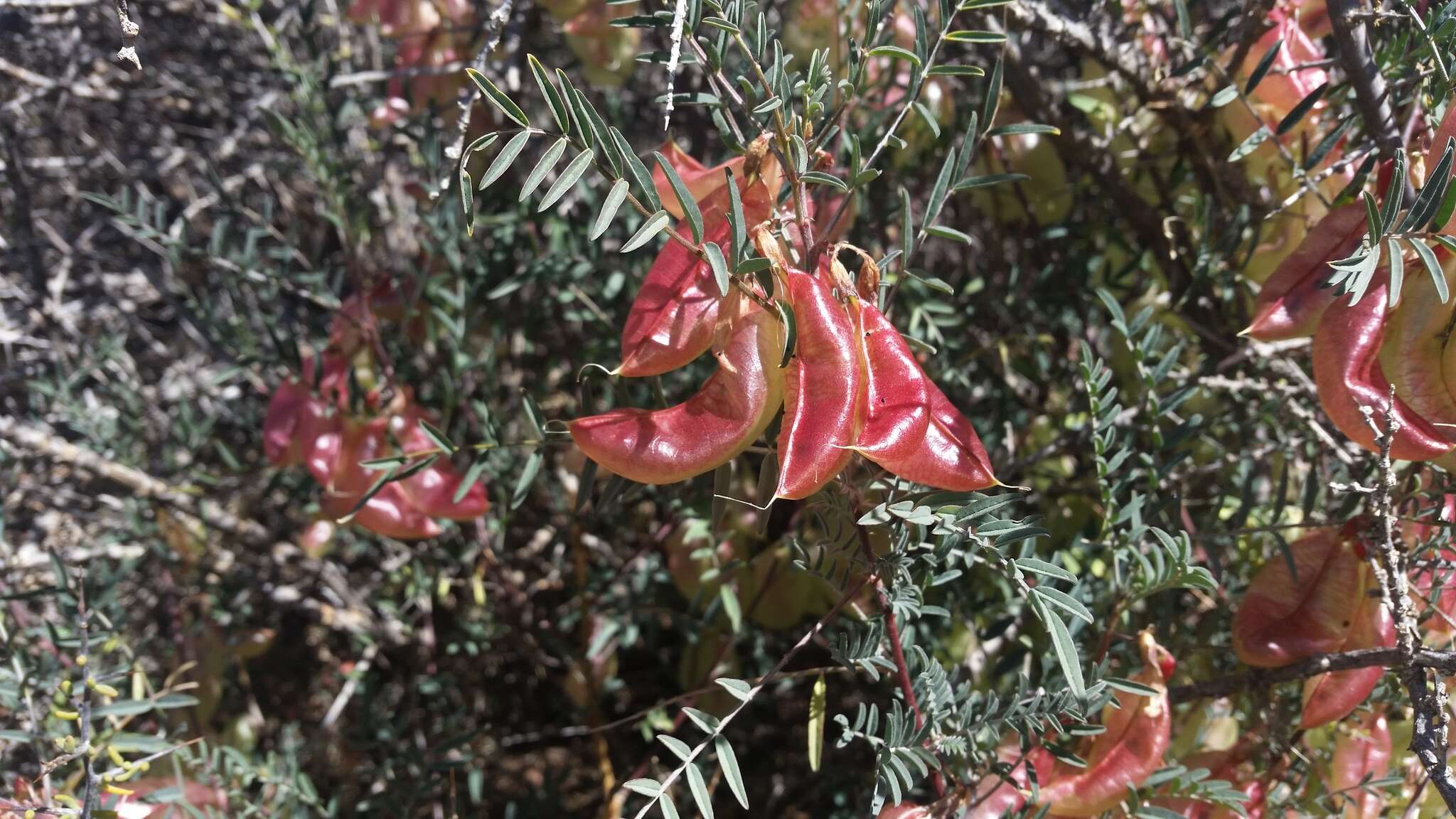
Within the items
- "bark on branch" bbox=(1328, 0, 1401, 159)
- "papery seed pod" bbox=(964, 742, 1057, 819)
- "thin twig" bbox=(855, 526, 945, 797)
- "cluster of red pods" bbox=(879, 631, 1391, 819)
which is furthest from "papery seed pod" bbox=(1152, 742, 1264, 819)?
"bark on branch" bbox=(1328, 0, 1401, 159)

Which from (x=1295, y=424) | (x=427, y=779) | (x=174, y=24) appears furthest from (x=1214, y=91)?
(x=174, y=24)

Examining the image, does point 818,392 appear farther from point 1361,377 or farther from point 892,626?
point 1361,377

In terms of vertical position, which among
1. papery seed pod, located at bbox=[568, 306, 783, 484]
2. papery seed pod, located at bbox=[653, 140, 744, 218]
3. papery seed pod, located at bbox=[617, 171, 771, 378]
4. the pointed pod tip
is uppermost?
papery seed pod, located at bbox=[653, 140, 744, 218]

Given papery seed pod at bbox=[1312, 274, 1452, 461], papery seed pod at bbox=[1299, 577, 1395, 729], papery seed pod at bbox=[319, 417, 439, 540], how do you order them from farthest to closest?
papery seed pod at bbox=[319, 417, 439, 540] → papery seed pod at bbox=[1299, 577, 1395, 729] → papery seed pod at bbox=[1312, 274, 1452, 461]

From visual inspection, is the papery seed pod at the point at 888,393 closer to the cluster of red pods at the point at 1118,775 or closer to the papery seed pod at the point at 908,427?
the papery seed pod at the point at 908,427

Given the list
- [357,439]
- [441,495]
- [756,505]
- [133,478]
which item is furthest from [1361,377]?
[133,478]

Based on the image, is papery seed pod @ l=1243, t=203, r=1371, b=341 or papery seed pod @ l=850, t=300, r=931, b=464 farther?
papery seed pod @ l=1243, t=203, r=1371, b=341

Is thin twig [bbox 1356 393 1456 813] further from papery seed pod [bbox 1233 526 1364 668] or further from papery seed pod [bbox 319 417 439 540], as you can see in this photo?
papery seed pod [bbox 319 417 439 540]
